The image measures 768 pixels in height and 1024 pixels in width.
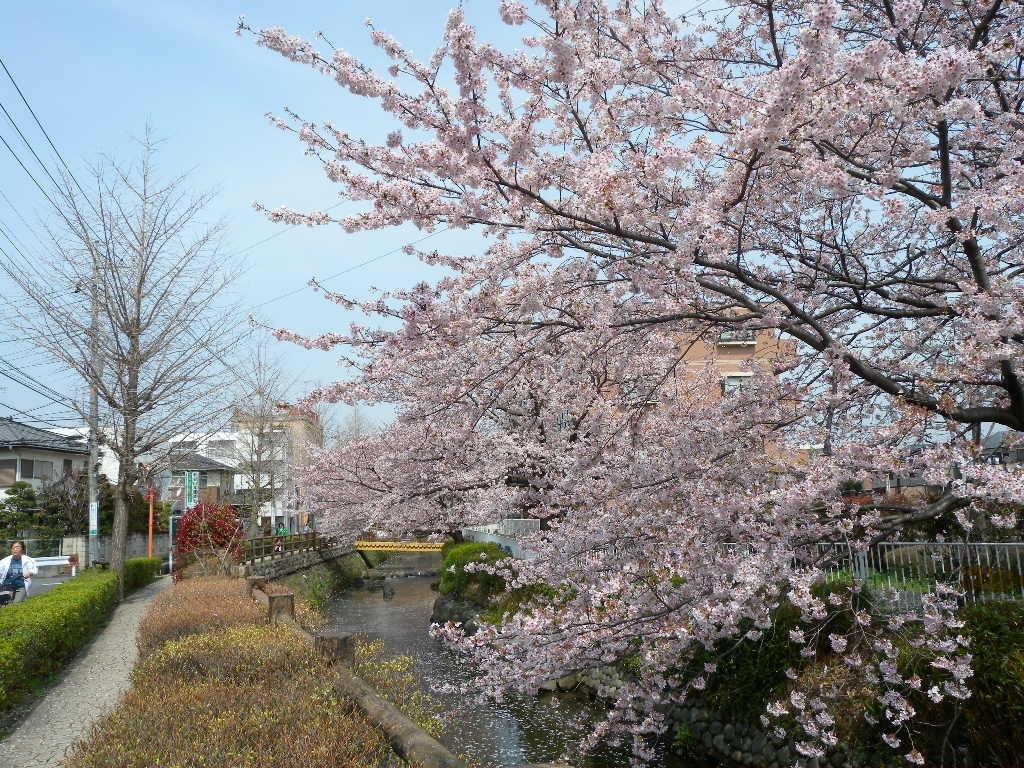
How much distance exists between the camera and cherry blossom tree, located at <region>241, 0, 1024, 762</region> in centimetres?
469

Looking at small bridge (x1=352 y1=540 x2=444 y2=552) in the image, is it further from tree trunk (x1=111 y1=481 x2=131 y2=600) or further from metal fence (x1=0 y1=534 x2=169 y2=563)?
tree trunk (x1=111 y1=481 x2=131 y2=600)

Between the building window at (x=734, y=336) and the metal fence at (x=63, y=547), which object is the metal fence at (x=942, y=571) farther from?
the metal fence at (x=63, y=547)

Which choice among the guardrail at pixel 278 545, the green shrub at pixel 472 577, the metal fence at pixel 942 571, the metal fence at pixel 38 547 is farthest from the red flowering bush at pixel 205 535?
the metal fence at pixel 942 571

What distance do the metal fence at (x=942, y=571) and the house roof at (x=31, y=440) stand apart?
1238 inches

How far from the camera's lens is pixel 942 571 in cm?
819

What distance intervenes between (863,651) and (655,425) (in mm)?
3171

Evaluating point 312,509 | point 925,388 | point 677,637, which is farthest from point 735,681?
→ point 312,509

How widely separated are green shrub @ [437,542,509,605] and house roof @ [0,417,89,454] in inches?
770

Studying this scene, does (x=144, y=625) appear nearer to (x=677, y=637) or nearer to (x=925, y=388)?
(x=677, y=637)

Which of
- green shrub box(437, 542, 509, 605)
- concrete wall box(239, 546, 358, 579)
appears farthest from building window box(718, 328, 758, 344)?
concrete wall box(239, 546, 358, 579)

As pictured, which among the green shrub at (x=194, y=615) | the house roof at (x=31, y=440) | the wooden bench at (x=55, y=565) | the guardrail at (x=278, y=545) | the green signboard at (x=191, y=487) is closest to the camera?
the green shrub at (x=194, y=615)

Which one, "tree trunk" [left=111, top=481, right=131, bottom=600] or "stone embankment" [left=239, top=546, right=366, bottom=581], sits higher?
"tree trunk" [left=111, top=481, right=131, bottom=600]

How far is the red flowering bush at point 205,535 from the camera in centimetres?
2081

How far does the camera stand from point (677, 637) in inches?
242
